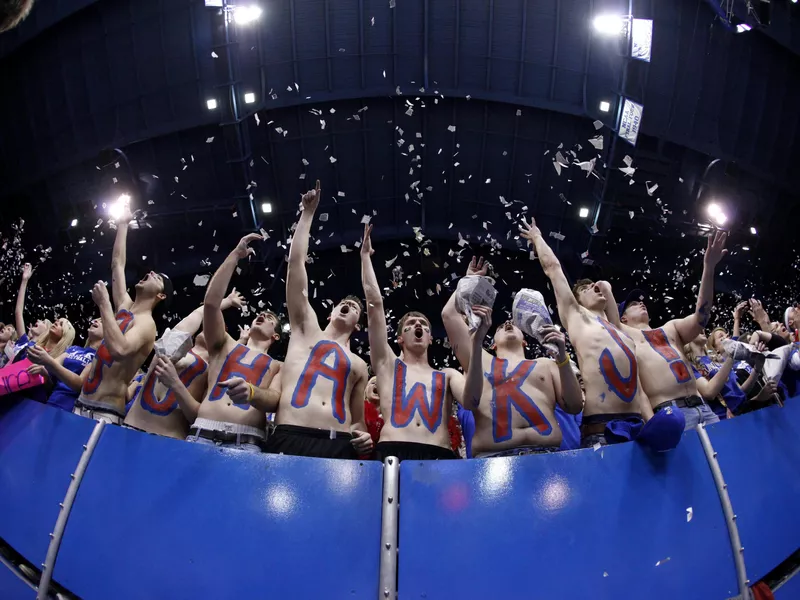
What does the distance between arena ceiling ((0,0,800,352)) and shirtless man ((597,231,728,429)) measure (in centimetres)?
697

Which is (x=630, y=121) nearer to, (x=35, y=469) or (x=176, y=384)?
(x=176, y=384)

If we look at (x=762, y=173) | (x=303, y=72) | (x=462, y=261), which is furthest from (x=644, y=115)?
(x=303, y=72)

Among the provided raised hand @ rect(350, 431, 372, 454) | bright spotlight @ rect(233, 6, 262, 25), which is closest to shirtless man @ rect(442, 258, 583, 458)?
raised hand @ rect(350, 431, 372, 454)

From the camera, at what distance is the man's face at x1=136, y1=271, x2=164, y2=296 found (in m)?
4.96

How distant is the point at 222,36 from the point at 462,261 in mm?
6445

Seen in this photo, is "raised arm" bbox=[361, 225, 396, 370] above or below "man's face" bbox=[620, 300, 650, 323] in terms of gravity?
below

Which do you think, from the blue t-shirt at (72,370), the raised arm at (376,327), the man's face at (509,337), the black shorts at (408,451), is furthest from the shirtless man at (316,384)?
the blue t-shirt at (72,370)

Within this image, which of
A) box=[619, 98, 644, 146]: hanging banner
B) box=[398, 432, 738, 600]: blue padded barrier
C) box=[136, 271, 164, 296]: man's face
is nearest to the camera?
box=[398, 432, 738, 600]: blue padded barrier

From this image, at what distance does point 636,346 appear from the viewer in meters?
4.55

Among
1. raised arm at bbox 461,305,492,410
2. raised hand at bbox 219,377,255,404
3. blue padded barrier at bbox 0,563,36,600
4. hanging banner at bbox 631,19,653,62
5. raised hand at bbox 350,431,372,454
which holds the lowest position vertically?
blue padded barrier at bbox 0,563,36,600

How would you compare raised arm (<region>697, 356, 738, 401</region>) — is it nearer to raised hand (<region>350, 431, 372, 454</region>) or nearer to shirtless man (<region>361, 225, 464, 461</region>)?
shirtless man (<region>361, 225, 464, 461</region>)

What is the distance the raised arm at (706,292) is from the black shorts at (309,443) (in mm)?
2597

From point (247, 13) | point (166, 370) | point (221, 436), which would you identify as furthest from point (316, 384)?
point (247, 13)

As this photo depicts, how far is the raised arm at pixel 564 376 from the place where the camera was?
11.2ft
